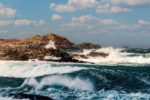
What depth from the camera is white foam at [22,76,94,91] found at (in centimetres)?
1521

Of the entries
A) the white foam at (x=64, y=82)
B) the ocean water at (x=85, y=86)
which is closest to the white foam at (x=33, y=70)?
the ocean water at (x=85, y=86)

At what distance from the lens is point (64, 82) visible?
15.8m

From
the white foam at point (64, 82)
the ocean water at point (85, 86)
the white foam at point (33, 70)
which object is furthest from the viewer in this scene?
the white foam at point (33, 70)

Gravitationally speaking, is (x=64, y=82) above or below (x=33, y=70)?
below

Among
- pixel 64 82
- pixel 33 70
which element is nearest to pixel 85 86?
pixel 64 82

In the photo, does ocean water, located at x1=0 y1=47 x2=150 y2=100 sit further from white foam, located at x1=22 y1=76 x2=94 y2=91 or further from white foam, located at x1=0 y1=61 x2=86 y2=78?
white foam, located at x1=0 y1=61 x2=86 y2=78

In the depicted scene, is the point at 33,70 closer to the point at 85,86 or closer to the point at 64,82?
the point at 64,82

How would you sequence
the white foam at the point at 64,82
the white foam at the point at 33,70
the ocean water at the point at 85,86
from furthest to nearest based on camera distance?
1. the white foam at the point at 33,70
2. the white foam at the point at 64,82
3. the ocean water at the point at 85,86

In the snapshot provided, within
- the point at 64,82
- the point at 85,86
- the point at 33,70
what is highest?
the point at 33,70

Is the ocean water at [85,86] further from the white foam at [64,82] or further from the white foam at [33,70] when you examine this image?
the white foam at [33,70]

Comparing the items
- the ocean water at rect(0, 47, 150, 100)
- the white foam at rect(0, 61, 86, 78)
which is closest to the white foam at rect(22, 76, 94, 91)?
the ocean water at rect(0, 47, 150, 100)

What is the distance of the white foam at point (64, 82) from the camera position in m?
15.2

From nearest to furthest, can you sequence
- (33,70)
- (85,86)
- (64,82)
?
1. (85,86)
2. (64,82)
3. (33,70)

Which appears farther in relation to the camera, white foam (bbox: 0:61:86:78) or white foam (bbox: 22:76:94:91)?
white foam (bbox: 0:61:86:78)
